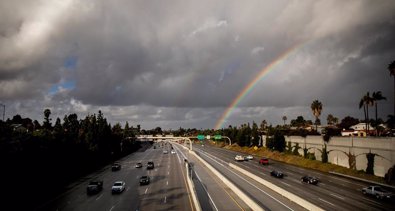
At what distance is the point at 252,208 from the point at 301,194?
38.3 feet

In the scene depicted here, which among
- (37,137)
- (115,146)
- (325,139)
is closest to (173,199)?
(37,137)

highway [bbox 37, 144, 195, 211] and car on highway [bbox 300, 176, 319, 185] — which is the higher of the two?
car on highway [bbox 300, 176, 319, 185]

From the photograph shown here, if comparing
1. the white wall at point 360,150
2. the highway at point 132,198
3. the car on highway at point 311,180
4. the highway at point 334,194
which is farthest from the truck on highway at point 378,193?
the highway at point 132,198

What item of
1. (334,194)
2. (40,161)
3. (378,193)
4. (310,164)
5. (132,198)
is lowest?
(132,198)

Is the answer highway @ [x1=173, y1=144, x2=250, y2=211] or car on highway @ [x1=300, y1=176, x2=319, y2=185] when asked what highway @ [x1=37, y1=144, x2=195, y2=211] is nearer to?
highway @ [x1=173, y1=144, x2=250, y2=211]

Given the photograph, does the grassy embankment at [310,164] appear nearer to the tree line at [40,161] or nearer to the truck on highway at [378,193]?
the truck on highway at [378,193]

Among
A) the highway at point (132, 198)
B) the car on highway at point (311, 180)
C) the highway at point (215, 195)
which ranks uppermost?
the car on highway at point (311, 180)

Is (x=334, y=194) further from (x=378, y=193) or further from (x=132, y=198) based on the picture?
(x=132, y=198)

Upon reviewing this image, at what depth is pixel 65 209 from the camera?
37.5 m

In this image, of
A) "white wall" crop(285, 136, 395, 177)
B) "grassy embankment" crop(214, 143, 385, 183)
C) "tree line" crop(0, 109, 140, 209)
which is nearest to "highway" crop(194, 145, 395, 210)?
"grassy embankment" crop(214, 143, 385, 183)

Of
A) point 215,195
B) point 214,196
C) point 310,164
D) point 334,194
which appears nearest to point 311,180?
point 334,194

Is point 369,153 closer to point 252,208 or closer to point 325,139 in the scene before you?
point 325,139

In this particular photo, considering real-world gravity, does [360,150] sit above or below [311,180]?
above

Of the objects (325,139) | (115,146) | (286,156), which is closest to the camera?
(325,139)
